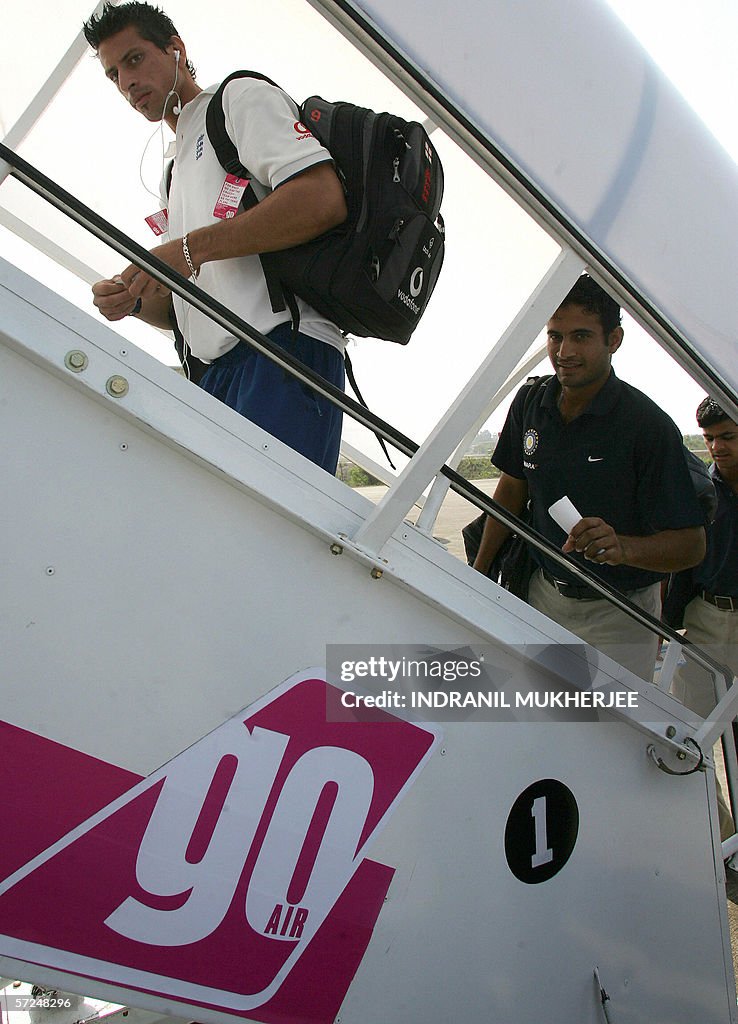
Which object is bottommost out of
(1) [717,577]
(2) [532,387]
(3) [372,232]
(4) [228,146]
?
(3) [372,232]

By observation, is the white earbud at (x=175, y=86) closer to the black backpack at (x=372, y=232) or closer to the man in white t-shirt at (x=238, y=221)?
the man in white t-shirt at (x=238, y=221)

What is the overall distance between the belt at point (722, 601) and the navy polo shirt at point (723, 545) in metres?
0.02

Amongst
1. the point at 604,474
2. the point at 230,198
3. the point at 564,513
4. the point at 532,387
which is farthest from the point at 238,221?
the point at 532,387

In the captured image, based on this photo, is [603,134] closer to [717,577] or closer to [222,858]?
[222,858]

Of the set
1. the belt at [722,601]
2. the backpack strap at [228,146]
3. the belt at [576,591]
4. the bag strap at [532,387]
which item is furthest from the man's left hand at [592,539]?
the belt at [722,601]

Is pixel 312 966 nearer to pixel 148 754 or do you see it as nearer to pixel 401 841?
pixel 401 841

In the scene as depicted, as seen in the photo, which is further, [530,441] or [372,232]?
[530,441]

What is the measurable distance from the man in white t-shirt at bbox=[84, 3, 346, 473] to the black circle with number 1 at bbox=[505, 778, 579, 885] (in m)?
0.88

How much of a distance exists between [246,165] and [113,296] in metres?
0.39

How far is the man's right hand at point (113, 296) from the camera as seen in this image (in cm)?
162

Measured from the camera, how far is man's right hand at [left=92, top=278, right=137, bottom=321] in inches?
63.7

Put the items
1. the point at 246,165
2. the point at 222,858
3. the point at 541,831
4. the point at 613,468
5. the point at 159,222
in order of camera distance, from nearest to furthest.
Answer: the point at 222,858 < the point at 246,165 < the point at 541,831 < the point at 159,222 < the point at 613,468

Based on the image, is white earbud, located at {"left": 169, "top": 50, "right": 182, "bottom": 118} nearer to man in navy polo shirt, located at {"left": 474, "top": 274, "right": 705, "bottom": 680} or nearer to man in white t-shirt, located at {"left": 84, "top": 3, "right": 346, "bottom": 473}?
man in white t-shirt, located at {"left": 84, "top": 3, "right": 346, "bottom": 473}

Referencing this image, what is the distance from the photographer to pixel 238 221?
5.27 feet
